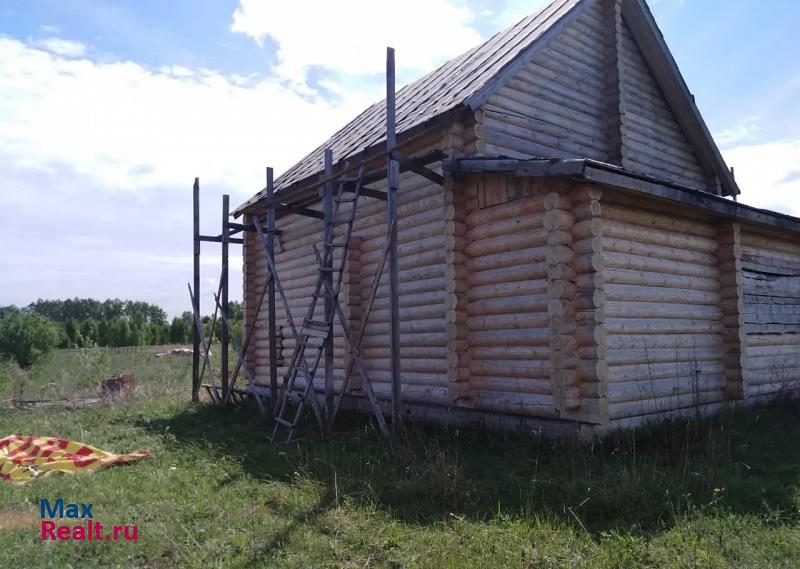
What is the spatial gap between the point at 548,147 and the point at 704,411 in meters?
4.54

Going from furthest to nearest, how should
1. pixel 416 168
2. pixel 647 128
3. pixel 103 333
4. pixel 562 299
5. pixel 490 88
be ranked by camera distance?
pixel 103 333 → pixel 647 128 → pixel 490 88 → pixel 416 168 → pixel 562 299

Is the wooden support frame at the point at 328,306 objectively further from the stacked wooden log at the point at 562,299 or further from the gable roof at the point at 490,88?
the stacked wooden log at the point at 562,299

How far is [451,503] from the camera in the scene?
5.36 meters

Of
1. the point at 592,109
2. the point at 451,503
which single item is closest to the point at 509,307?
the point at 451,503

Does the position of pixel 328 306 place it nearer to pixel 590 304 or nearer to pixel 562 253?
pixel 562 253

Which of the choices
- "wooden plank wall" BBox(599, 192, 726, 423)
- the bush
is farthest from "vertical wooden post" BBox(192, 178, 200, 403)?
the bush

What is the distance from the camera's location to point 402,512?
5.21m

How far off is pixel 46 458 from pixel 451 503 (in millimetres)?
5439

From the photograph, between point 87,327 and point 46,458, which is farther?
point 87,327

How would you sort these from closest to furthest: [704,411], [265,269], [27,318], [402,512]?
1. [402,512]
2. [704,411]
3. [265,269]
4. [27,318]

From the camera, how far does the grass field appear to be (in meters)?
4.40

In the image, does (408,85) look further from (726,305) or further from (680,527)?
(680,527)

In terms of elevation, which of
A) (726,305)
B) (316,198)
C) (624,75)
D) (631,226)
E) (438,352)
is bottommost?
(438,352)

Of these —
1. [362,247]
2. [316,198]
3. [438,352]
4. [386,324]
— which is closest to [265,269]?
[316,198]
